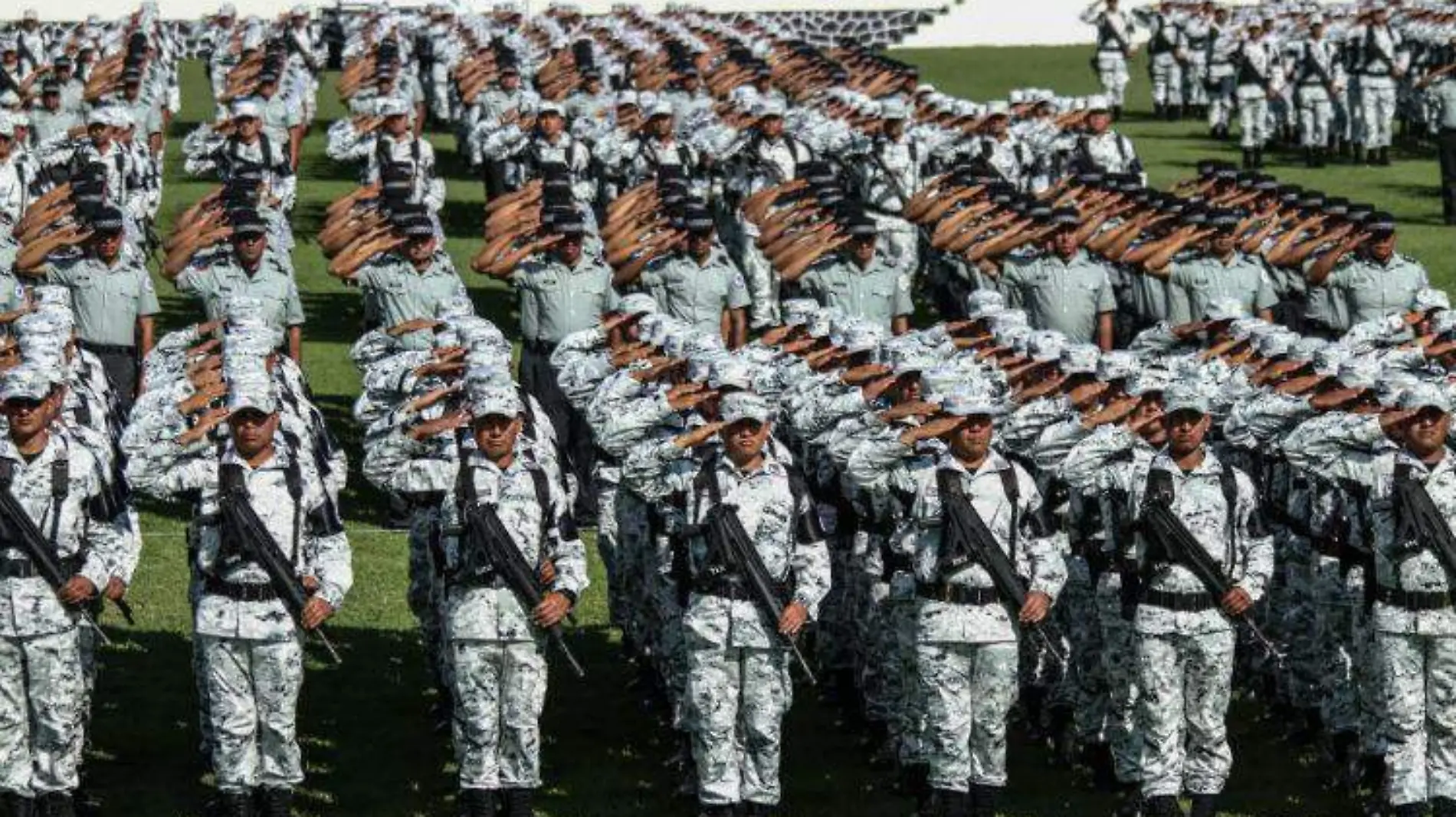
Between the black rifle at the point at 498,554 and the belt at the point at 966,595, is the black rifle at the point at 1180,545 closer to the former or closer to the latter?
the belt at the point at 966,595

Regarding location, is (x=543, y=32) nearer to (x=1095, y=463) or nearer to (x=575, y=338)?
(x=575, y=338)

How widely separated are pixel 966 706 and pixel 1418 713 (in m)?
2.04

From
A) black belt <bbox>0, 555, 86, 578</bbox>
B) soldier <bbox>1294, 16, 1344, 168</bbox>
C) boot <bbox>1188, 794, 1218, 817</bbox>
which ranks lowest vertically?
boot <bbox>1188, 794, 1218, 817</bbox>

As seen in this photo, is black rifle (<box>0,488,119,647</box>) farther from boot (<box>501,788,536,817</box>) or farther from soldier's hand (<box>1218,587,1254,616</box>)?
soldier's hand (<box>1218,587,1254,616</box>)

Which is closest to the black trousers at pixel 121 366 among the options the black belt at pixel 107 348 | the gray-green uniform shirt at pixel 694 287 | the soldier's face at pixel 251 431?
the black belt at pixel 107 348

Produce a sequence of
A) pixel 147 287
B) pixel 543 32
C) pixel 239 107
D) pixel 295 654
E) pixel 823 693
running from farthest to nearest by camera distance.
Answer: pixel 543 32, pixel 239 107, pixel 147 287, pixel 823 693, pixel 295 654

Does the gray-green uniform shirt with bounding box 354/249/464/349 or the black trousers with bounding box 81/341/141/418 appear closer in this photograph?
the gray-green uniform shirt with bounding box 354/249/464/349

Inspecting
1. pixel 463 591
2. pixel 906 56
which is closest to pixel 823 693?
pixel 463 591

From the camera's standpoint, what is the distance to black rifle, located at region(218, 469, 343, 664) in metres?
13.5

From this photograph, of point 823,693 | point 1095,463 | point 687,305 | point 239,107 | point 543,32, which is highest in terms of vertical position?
point 543,32

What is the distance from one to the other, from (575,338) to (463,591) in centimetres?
421

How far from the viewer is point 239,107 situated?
25250 mm

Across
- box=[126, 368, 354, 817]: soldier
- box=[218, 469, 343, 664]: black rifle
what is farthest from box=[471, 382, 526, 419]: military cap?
box=[218, 469, 343, 664]: black rifle

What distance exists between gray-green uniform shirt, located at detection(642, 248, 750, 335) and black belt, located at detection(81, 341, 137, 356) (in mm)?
3433
